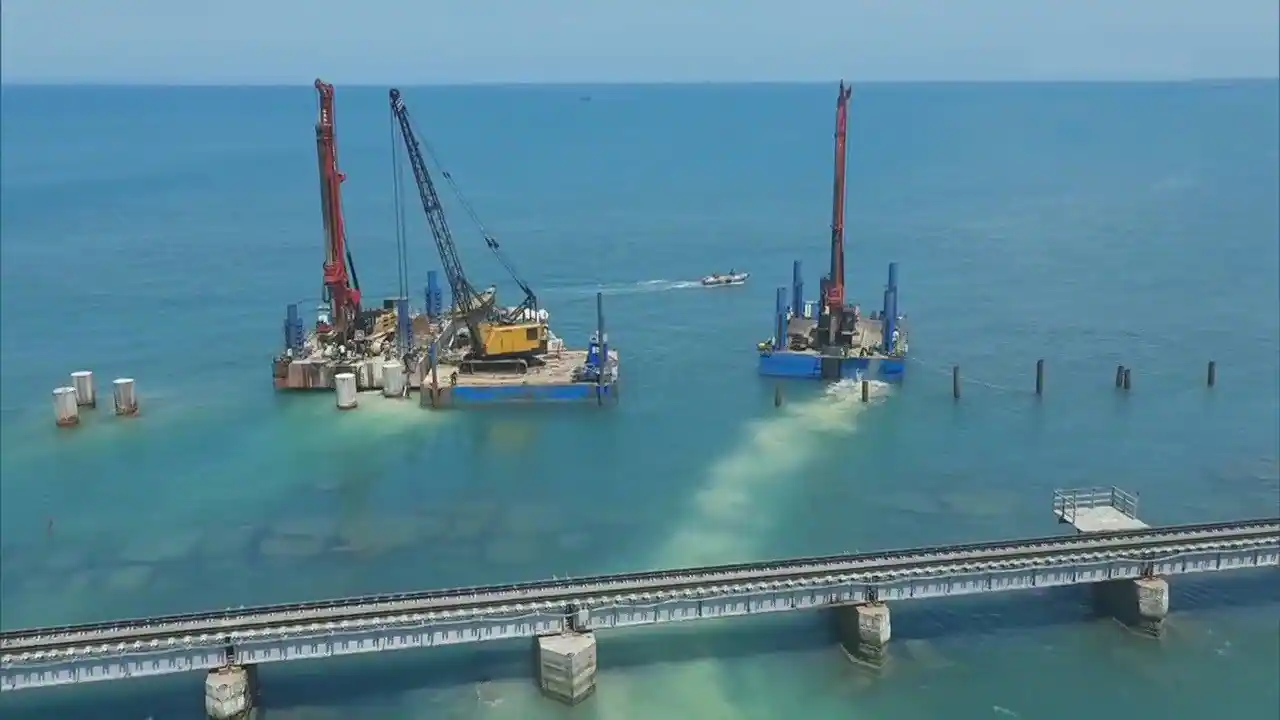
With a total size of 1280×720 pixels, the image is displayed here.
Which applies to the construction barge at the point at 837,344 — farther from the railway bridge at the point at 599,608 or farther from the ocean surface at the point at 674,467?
the railway bridge at the point at 599,608

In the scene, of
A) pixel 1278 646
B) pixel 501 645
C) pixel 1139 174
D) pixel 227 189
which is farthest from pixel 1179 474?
pixel 227 189

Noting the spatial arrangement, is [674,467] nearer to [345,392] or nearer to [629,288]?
[345,392]

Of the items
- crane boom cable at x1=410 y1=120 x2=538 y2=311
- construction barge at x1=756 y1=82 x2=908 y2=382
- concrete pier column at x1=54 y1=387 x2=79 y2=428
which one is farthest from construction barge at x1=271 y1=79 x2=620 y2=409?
concrete pier column at x1=54 y1=387 x2=79 y2=428

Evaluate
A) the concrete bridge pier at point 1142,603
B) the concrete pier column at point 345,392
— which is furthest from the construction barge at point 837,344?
the concrete bridge pier at point 1142,603

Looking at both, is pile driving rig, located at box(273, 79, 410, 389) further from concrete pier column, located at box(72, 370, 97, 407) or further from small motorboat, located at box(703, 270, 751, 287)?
small motorboat, located at box(703, 270, 751, 287)

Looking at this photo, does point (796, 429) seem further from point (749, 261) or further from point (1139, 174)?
point (1139, 174)

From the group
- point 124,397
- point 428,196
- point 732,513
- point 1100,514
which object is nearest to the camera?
point 1100,514

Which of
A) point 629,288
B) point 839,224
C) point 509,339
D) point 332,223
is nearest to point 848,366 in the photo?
point 839,224
